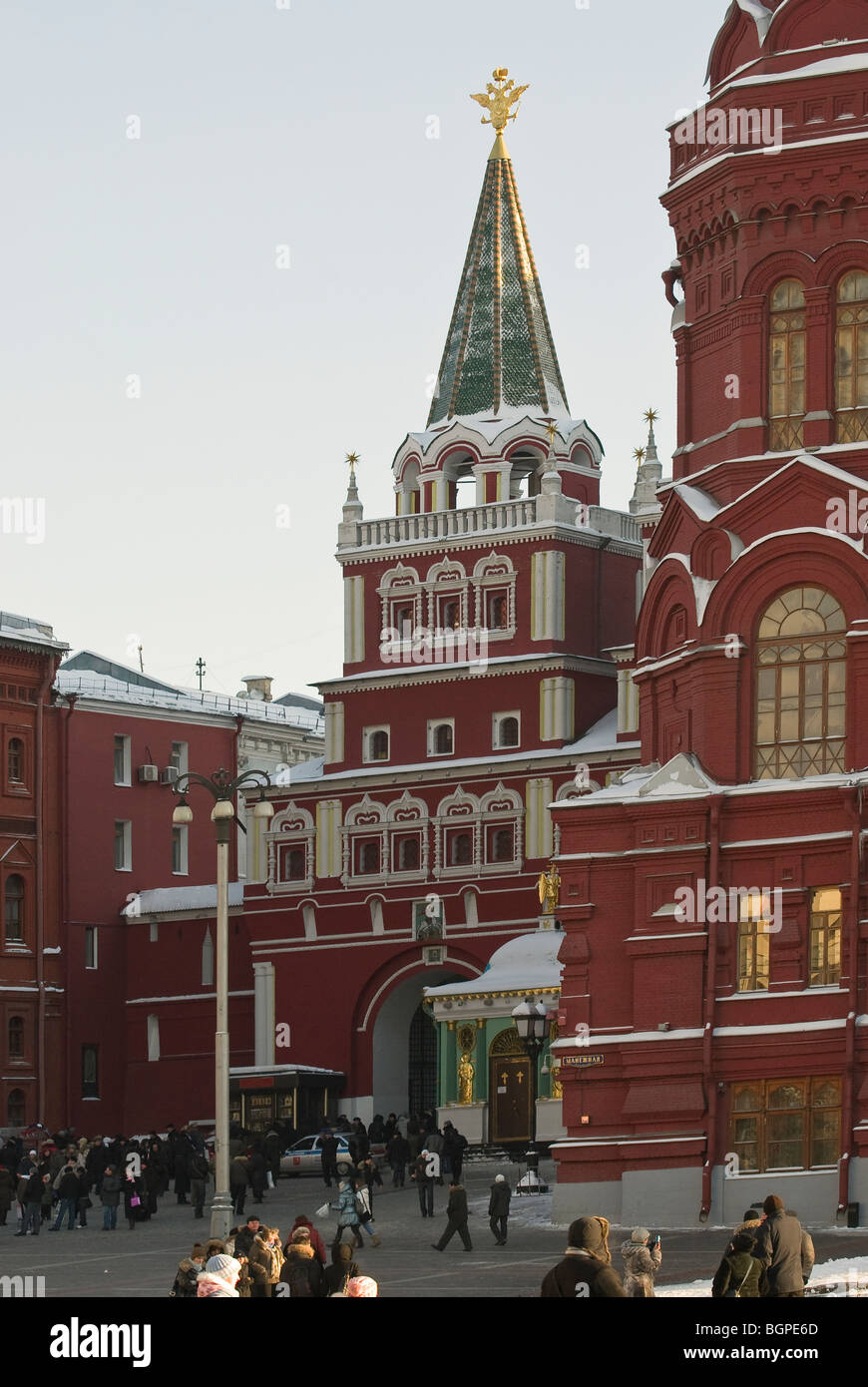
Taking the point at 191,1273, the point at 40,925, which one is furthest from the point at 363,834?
the point at 191,1273

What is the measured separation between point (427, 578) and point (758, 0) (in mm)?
27817

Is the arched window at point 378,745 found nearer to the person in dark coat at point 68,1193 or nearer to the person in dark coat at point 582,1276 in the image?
the person in dark coat at point 68,1193

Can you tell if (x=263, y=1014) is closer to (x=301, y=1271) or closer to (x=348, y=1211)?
(x=348, y=1211)

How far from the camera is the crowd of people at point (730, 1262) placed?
1873 centimetres

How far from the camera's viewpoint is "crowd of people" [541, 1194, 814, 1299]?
61.5ft

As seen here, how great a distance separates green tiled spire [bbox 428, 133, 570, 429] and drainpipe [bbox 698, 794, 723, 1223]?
1229 inches

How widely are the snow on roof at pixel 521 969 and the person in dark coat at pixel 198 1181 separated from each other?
13588 millimetres

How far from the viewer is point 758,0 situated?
165ft

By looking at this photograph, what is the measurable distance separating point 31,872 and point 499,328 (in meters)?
20.1

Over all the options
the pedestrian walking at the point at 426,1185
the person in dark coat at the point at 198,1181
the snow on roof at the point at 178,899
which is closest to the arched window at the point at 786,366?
the pedestrian walking at the point at 426,1185

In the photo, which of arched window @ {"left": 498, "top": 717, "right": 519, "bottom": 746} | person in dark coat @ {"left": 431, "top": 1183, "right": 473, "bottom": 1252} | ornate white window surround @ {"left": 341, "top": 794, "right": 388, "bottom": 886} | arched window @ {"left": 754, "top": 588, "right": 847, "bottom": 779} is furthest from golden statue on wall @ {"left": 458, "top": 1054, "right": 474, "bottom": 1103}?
person in dark coat @ {"left": 431, "top": 1183, "right": 473, "bottom": 1252}

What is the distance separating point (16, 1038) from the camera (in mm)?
76312

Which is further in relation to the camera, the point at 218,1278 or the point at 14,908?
the point at 14,908
